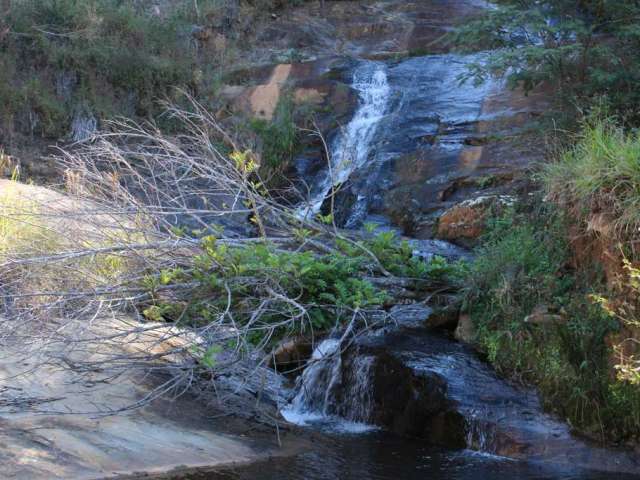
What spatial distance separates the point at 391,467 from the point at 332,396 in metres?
1.54

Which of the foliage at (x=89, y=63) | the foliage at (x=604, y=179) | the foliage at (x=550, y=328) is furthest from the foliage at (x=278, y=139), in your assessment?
the foliage at (x=604, y=179)

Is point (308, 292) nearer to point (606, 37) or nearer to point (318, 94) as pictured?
point (606, 37)

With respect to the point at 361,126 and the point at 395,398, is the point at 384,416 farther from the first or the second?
the point at 361,126

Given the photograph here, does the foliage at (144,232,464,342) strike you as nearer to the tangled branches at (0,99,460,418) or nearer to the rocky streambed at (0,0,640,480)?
the tangled branches at (0,99,460,418)

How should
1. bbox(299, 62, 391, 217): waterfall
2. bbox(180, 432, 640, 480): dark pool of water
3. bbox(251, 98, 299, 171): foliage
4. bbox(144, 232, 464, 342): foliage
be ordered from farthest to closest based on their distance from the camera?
bbox(251, 98, 299, 171): foliage < bbox(299, 62, 391, 217): waterfall < bbox(144, 232, 464, 342): foliage < bbox(180, 432, 640, 480): dark pool of water

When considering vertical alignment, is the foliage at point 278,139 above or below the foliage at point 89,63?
below

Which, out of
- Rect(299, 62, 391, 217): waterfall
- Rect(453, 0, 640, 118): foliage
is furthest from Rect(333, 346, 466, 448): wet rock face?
Rect(299, 62, 391, 217): waterfall

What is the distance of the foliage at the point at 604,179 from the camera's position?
6.43 metres

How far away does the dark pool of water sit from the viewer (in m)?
5.98

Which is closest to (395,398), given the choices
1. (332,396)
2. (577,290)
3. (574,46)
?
(332,396)

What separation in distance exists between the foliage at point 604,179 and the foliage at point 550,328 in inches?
17.9

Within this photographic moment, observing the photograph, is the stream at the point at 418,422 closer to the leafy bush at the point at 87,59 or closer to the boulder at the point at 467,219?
the boulder at the point at 467,219

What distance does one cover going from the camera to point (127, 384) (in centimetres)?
686

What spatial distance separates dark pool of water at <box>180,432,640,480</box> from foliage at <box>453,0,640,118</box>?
519 centimetres
